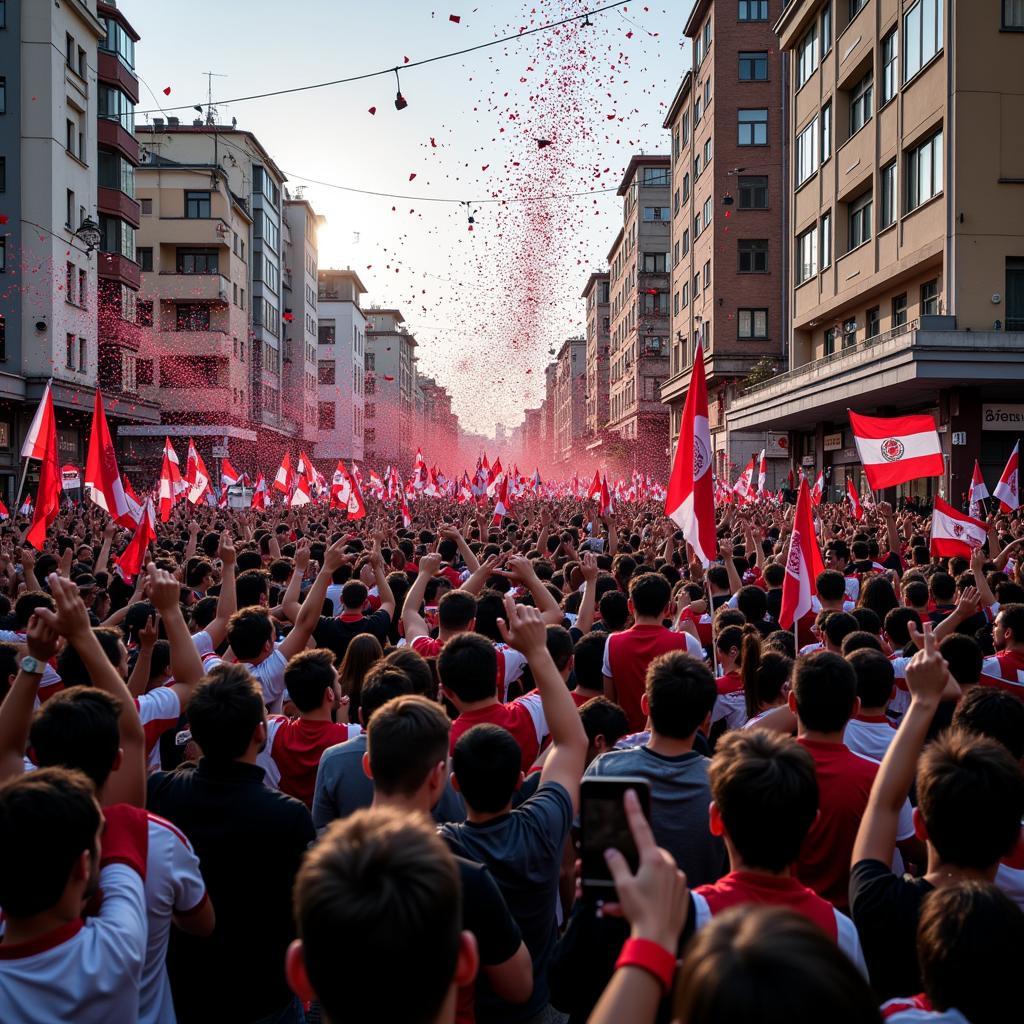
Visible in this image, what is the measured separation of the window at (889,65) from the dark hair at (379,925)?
32324 millimetres

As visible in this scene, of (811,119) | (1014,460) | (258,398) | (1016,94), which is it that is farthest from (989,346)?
(258,398)

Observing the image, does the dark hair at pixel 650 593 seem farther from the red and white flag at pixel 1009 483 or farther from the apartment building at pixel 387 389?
the apartment building at pixel 387 389

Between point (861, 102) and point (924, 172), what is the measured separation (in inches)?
258

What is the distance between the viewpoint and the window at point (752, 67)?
47.9 metres

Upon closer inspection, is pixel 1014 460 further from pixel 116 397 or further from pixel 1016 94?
pixel 116 397

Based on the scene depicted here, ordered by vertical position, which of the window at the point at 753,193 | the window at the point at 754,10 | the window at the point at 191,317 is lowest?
the window at the point at 191,317

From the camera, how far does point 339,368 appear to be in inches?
3501

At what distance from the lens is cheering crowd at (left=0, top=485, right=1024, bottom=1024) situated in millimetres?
1695

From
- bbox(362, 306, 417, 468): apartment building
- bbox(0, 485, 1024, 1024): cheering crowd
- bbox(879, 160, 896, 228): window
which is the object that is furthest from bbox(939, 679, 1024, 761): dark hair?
bbox(362, 306, 417, 468): apartment building

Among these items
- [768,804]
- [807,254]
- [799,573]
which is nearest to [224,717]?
[768,804]

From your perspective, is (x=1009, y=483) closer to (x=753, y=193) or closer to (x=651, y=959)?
(x=651, y=959)

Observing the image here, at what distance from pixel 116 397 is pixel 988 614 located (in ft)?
117

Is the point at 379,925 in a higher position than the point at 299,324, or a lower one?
lower

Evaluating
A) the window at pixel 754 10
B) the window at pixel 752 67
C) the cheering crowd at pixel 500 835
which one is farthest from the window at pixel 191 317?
the cheering crowd at pixel 500 835
